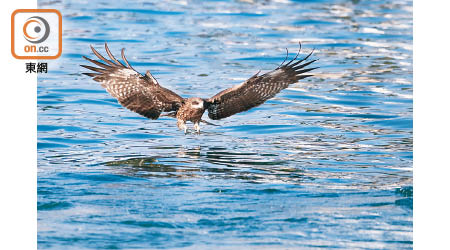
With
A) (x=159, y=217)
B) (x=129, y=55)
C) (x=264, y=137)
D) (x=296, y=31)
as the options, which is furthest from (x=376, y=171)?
(x=296, y=31)

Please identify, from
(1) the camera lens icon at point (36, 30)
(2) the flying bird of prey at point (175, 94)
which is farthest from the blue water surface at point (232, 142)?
(1) the camera lens icon at point (36, 30)

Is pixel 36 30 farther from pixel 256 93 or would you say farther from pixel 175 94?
pixel 256 93

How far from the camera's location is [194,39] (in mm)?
16984

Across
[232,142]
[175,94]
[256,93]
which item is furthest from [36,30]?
[232,142]

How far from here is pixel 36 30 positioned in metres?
6.59

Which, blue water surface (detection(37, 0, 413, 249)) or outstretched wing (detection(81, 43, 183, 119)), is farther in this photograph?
outstretched wing (detection(81, 43, 183, 119))

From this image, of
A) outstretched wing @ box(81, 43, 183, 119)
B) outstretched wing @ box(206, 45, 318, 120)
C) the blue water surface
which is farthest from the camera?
outstretched wing @ box(206, 45, 318, 120)

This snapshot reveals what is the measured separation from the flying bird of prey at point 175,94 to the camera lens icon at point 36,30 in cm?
247

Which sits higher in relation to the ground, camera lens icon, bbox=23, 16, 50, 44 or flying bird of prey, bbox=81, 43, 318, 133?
camera lens icon, bbox=23, 16, 50, 44

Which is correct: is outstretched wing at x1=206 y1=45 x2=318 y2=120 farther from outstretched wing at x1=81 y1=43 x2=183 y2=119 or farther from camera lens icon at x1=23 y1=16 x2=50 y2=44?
camera lens icon at x1=23 y1=16 x2=50 y2=44

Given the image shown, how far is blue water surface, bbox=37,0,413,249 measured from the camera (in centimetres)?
713

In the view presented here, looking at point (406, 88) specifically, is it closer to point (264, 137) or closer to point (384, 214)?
point (264, 137)

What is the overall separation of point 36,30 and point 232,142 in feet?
15.1

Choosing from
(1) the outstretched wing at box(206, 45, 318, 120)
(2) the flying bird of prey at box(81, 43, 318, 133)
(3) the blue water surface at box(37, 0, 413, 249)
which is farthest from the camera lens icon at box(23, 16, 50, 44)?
(1) the outstretched wing at box(206, 45, 318, 120)
